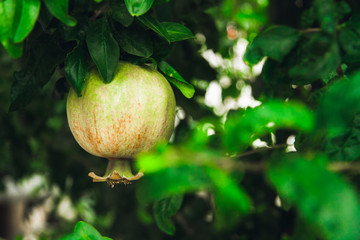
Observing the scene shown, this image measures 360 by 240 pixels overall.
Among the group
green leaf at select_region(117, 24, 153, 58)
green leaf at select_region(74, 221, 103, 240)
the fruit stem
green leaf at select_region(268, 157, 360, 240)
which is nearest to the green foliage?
green leaf at select_region(74, 221, 103, 240)

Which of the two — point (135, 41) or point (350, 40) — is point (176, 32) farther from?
point (350, 40)

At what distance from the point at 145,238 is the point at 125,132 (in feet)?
6.14

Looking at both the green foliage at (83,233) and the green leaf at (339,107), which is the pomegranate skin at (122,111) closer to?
the green foliage at (83,233)

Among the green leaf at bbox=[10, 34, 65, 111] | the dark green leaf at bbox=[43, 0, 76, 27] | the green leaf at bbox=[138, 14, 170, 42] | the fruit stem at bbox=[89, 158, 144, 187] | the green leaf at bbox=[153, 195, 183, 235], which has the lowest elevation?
the green leaf at bbox=[153, 195, 183, 235]

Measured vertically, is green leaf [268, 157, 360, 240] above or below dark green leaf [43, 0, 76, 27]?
above

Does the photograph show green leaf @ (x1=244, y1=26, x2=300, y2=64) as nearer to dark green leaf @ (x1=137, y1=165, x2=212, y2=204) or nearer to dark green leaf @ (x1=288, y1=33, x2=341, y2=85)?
dark green leaf @ (x1=288, y1=33, x2=341, y2=85)

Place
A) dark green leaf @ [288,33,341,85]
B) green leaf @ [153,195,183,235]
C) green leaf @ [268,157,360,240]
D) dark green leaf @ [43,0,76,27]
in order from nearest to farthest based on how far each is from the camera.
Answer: green leaf @ [268,157,360,240]
dark green leaf @ [288,33,341,85]
dark green leaf @ [43,0,76,27]
green leaf @ [153,195,183,235]

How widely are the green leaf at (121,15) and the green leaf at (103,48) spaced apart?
0.10 ft

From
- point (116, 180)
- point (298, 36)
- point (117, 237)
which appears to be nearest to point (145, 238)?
point (117, 237)

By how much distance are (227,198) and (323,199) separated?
10 centimetres

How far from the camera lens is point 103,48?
76 centimetres

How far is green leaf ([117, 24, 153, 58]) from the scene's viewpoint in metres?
0.79

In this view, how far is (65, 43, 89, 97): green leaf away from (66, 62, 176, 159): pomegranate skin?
0.02 meters

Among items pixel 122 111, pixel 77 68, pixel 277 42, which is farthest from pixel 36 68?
pixel 277 42
